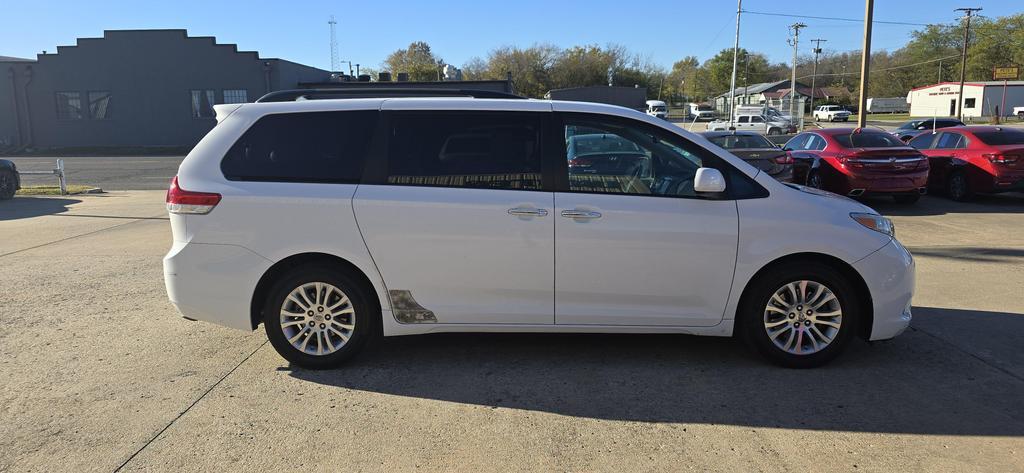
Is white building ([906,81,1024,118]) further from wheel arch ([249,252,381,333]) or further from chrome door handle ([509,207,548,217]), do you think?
wheel arch ([249,252,381,333])

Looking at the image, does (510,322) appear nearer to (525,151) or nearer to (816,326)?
(525,151)

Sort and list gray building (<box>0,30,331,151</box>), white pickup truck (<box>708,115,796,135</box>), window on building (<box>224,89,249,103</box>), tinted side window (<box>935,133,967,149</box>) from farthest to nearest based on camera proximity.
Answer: white pickup truck (<box>708,115,796,135</box>), window on building (<box>224,89,249,103</box>), gray building (<box>0,30,331,151</box>), tinted side window (<box>935,133,967,149</box>)

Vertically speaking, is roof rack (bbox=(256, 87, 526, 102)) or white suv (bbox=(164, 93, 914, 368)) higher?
roof rack (bbox=(256, 87, 526, 102))

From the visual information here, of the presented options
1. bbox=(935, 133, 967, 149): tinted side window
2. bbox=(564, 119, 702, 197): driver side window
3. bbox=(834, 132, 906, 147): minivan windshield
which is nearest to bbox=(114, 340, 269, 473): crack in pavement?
bbox=(564, 119, 702, 197): driver side window

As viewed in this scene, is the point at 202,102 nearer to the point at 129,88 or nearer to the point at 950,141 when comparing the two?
the point at 129,88

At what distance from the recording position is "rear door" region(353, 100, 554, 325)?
4.39 meters

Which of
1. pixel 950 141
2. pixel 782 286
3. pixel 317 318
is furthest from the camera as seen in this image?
pixel 950 141

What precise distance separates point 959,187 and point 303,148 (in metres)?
13.2

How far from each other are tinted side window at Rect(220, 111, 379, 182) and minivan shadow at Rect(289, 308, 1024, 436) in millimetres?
1342

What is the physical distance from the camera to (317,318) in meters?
4.57

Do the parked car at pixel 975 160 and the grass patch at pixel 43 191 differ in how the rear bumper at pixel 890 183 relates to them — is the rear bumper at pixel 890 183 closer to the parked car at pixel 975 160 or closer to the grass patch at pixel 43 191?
the parked car at pixel 975 160

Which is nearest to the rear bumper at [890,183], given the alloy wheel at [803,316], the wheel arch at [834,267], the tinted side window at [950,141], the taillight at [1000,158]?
the taillight at [1000,158]

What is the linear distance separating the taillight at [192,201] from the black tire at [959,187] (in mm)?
13606

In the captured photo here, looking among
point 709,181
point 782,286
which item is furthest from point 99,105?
point 782,286
